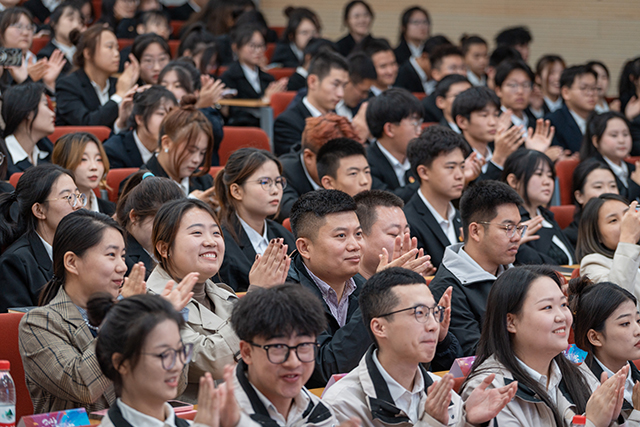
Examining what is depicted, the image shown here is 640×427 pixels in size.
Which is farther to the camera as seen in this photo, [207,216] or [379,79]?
[379,79]

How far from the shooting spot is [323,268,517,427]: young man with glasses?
82.6 inches

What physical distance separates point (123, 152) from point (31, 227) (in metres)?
1.46

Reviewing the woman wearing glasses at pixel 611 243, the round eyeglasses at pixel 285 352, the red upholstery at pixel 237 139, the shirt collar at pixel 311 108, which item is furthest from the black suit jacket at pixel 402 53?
the round eyeglasses at pixel 285 352

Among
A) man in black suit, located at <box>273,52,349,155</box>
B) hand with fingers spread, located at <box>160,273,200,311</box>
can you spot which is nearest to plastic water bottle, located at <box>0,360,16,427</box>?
hand with fingers spread, located at <box>160,273,200,311</box>

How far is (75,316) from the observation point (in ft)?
7.43

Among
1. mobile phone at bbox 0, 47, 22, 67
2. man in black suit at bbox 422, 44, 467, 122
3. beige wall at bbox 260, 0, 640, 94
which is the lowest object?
mobile phone at bbox 0, 47, 22, 67

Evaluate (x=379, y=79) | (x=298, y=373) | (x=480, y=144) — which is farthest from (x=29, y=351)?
(x=379, y=79)

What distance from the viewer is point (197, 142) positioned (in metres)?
3.91

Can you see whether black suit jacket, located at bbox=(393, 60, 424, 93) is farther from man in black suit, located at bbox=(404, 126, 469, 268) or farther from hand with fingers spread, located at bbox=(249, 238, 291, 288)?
hand with fingers spread, located at bbox=(249, 238, 291, 288)

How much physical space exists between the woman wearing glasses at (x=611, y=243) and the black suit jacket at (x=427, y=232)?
605mm

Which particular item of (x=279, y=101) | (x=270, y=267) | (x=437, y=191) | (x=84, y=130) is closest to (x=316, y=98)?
(x=279, y=101)

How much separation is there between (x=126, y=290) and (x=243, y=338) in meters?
0.43

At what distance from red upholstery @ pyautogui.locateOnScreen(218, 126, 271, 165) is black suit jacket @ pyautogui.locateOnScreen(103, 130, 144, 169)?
659mm

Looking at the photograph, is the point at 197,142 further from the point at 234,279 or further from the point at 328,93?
the point at 328,93
